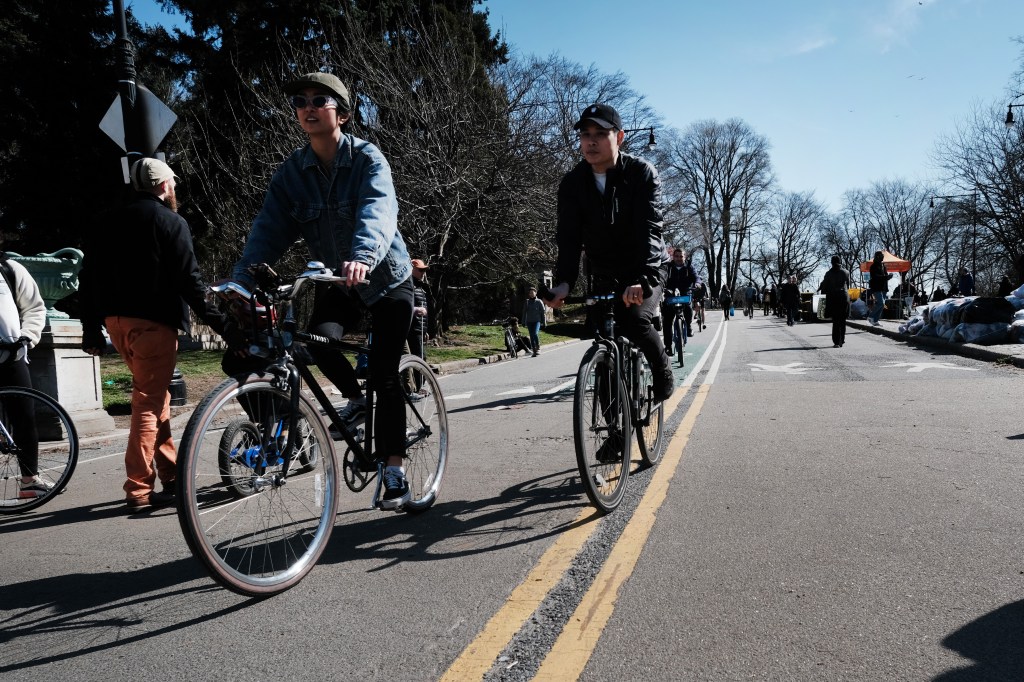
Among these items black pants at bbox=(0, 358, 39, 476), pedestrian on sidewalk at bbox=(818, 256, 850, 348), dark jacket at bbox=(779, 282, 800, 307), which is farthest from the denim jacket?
dark jacket at bbox=(779, 282, 800, 307)

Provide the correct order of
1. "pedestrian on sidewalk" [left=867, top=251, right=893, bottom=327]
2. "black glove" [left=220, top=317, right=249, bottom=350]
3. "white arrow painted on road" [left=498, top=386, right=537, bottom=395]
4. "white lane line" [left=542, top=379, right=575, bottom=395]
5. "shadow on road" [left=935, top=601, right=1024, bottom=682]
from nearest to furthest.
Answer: "shadow on road" [left=935, top=601, right=1024, bottom=682], "black glove" [left=220, top=317, right=249, bottom=350], "white lane line" [left=542, top=379, right=575, bottom=395], "white arrow painted on road" [left=498, top=386, right=537, bottom=395], "pedestrian on sidewalk" [left=867, top=251, right=893, bottom=327]

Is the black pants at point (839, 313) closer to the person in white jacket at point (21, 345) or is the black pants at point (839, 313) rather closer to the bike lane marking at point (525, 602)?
the bike lane marking at point (525, 602)

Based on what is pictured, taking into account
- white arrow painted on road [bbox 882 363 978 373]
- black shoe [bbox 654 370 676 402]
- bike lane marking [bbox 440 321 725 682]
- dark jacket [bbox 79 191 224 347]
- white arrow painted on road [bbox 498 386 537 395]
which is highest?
dark jacket [bbox 79 191 224 347]

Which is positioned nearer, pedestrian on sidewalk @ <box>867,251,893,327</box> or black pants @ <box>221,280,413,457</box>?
black pants @ <box>221,280,413,457</box>

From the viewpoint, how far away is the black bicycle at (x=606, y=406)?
384 centimetres

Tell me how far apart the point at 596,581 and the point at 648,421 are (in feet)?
6.43

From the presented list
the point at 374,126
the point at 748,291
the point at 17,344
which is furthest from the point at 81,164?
the point at 748,291

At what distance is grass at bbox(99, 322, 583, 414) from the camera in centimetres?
1110

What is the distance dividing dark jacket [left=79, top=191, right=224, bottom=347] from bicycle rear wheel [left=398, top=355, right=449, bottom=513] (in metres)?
1.27

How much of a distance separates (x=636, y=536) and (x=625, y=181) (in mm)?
2013

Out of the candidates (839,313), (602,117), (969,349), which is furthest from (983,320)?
(602,117)

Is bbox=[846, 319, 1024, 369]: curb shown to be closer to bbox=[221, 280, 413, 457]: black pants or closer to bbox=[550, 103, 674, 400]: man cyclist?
bbox=[550, 103, 674, 400]: man cyclist

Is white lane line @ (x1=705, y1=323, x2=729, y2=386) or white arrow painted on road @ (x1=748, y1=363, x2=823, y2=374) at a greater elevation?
white arrow painted on road @ (x1=748, y1=363, x2=823, y2=374)

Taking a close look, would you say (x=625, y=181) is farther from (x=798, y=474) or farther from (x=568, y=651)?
(x=568, y=651)
